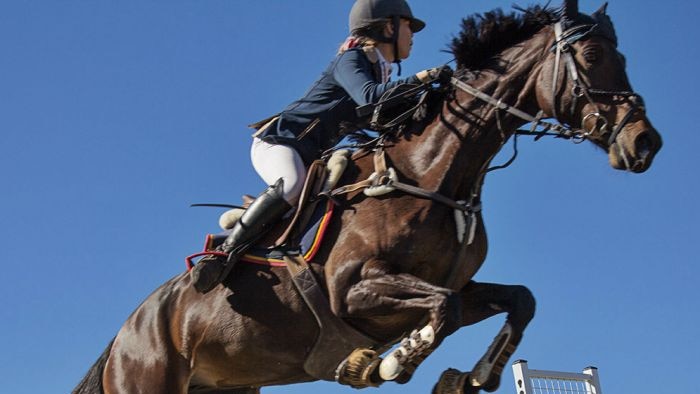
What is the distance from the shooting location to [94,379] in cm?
941

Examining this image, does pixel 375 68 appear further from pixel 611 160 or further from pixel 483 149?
pixel 611 160

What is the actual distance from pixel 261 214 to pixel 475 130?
5.81 ft

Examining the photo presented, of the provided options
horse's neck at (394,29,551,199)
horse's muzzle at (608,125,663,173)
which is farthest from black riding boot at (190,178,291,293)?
horse's muzzle at (608,125,663,173)

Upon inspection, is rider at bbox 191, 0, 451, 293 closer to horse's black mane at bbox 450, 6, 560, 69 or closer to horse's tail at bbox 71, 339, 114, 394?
horse's black mane at bbox 450, 6, 560, 69

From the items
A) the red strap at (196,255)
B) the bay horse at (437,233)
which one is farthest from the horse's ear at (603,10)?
the red strap at (196,255)

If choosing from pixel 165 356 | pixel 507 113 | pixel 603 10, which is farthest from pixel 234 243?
pixel 603 10

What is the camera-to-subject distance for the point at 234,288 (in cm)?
853

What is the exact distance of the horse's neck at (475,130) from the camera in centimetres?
796

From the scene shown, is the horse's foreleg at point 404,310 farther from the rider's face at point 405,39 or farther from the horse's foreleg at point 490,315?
the rider's face at point 405,39

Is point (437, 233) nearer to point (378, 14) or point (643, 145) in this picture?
point (643, 145)

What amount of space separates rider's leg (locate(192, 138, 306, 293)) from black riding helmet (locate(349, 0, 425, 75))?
3.89 ft

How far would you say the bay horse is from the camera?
7.50 meters

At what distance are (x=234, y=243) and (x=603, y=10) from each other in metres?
3.38

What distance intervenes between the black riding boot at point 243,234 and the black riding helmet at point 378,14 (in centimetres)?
145
